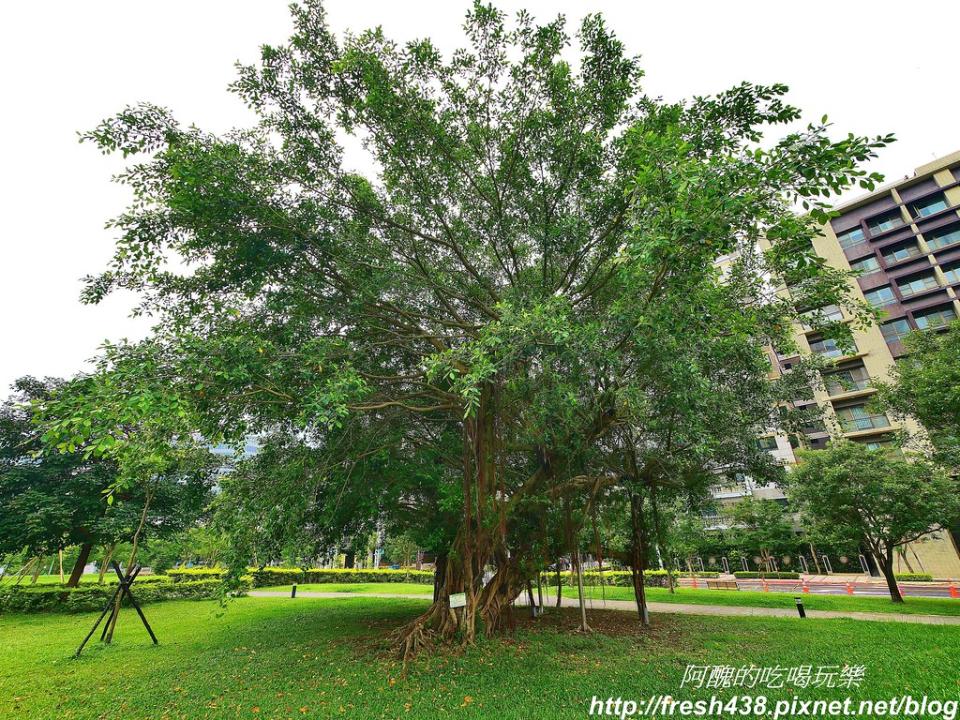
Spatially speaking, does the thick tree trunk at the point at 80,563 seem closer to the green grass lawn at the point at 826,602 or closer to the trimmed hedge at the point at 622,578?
the green grass lawn at the point at 826,602

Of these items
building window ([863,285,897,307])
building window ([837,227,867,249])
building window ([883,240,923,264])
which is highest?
building window ([837,227,867,249])

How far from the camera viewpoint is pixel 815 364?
8.93 m

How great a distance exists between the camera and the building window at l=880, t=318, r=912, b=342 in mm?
26875

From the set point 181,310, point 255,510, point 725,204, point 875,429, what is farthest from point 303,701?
point 875,429

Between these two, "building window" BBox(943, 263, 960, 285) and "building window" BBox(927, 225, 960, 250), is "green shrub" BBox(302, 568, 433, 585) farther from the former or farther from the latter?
"building window" BBox(927, 225, 960, 250)

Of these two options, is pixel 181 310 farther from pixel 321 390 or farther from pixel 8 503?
pixel 8 503

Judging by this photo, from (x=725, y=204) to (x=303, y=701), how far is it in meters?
7.74

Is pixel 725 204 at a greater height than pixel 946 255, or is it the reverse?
pixel 946 255

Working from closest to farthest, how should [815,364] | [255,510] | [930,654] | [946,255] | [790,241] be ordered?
[790,241], [930,654], [255,510], [815,364], [946,255]

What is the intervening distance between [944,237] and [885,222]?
320 centimetres

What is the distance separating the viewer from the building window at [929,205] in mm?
27344

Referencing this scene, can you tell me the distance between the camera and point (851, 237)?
1180 inches

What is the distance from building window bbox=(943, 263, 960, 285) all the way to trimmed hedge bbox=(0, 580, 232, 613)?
135 feet

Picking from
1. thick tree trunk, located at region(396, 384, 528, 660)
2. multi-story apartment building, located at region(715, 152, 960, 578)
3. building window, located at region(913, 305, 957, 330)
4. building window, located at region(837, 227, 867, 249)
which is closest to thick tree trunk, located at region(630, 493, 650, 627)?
thick tree trunk, located at region(396, 384, 528, 660)
